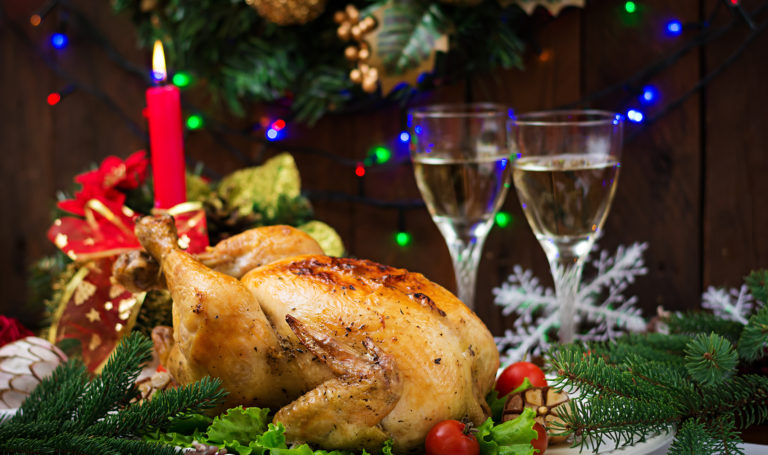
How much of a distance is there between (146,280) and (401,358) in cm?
39

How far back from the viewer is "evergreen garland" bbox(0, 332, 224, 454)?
2.31 feet

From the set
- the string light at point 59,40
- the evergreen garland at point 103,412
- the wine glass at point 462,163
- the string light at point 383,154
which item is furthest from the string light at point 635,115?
the string light at point 59,40

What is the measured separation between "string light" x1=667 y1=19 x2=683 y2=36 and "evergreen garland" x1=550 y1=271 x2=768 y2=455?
1094mm

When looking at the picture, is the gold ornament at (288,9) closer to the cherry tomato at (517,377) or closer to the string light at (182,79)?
the string light at (182,79)

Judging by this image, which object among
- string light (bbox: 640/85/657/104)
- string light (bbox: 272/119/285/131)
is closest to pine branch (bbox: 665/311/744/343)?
string light (bbox: 640/85/657/104)

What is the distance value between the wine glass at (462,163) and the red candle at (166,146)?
40 centimetres

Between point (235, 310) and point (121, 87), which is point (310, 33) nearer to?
point (121, 87)

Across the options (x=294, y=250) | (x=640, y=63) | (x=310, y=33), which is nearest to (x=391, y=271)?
(x=294, y=250)

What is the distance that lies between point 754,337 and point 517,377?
29 centimetres

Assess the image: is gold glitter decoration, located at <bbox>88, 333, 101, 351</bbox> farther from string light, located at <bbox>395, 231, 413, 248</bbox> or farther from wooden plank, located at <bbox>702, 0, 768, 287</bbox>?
wooden plank, located at <bbox>702, 0, 768, 287</bbox>

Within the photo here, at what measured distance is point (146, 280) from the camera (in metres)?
0.96

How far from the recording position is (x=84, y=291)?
3.91ft

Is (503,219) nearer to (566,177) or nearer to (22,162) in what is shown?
(566,177)

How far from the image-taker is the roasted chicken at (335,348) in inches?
30.5
